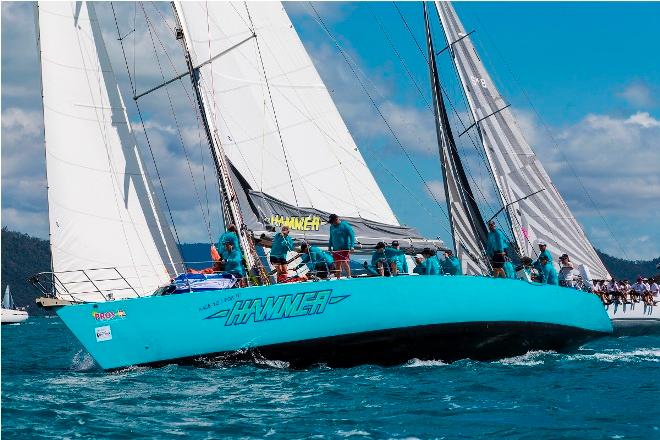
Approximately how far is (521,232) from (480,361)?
8085 mm

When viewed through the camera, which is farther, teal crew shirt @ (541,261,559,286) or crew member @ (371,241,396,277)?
teal crew shirt @ (541,261,559,286)

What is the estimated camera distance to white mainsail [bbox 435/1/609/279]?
2505cm

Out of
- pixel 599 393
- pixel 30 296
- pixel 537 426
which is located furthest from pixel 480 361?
pixel 30 296

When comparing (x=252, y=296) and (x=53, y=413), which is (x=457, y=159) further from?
(x=53, y=413)

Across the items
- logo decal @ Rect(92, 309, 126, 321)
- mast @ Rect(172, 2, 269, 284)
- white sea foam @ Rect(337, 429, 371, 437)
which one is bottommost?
white sea foam @ Rect(337, 429, 371, 437)

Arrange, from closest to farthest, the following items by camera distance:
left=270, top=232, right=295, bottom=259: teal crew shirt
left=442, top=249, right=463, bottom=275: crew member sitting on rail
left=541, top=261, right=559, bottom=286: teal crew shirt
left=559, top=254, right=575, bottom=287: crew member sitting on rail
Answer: left=270, top=232, right=295, bottom=259: teal crew shirt
left=442, top=249, right=463, bottom=275: crew member sitting on rail
left=541, top=261, right=559, bottom=286: teal crew shirt
left=559, top=254, right=575, bottom=287: crew member sitting on rail

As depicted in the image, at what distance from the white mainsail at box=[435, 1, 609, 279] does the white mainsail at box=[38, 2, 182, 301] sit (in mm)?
9374

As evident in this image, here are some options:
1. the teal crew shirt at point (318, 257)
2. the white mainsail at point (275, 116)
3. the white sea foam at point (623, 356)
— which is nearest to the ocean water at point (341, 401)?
the white sea foam at point (623, 356)

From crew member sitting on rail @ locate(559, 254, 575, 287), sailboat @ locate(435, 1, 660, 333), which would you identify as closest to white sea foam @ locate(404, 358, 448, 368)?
crew member sitting on rail @ locate(559, 254, 575, 287)

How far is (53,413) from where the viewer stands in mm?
11984

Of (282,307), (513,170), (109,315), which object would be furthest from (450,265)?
(513,170)

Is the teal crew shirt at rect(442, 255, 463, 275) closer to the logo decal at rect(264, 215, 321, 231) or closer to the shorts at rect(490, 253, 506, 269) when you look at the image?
the shorts at rect(490, 253, 506, 269)

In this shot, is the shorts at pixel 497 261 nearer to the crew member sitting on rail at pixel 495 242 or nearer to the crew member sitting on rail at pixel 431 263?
the crew member sitting on rail at pixel 495 242

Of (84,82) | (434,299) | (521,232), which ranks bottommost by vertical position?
(434,299)
